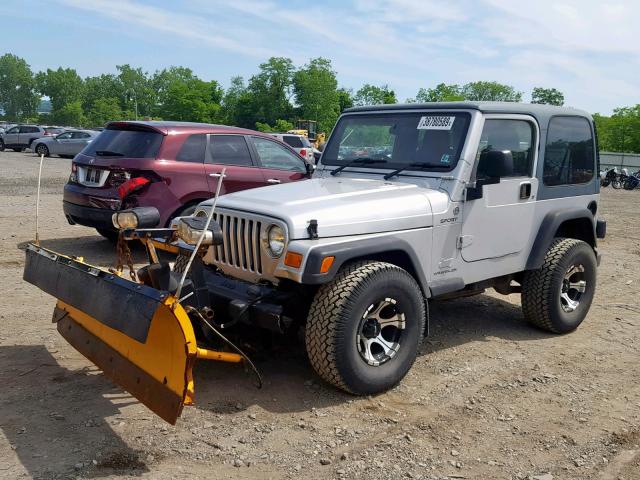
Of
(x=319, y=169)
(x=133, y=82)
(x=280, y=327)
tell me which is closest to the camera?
(x=280, y=327)

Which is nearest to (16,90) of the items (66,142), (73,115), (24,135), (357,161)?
(73,115)

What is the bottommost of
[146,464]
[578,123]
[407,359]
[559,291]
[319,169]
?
[146,464]

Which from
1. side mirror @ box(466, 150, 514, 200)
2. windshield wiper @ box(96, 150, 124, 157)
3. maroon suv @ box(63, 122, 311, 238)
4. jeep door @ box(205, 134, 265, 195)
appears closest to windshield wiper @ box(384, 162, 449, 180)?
side mirror @ box(466, 150, 514, 200)

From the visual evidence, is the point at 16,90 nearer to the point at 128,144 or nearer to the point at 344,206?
the point at 128,144

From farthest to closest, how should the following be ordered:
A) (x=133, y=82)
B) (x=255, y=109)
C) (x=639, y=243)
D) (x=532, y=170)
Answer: (x=133, y=82), (x=255, y=109), (x=639, y=243), (x=532, y=170)

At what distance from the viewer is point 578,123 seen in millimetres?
5785

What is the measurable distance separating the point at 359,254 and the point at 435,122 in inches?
62.4

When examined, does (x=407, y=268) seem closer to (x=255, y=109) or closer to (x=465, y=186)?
(x=465, y=186)

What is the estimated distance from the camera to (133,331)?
323 cm

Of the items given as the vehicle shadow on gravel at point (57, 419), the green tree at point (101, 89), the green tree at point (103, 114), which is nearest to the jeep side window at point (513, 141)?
the vehicle shadow on gravel at point (57, 419)

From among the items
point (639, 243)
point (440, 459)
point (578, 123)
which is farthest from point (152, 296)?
point (639, 243)

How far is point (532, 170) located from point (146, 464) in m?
3.80

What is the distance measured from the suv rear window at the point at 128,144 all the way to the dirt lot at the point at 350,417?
97.2 inches

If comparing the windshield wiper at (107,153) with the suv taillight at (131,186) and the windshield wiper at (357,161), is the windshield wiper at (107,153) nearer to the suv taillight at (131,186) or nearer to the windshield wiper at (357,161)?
the suv taillight at (131,186)
